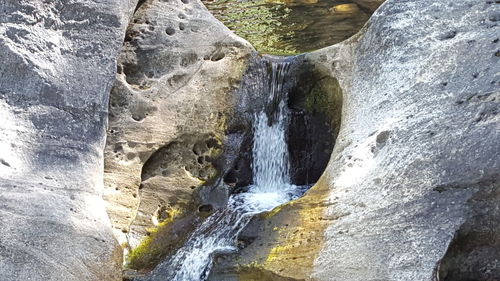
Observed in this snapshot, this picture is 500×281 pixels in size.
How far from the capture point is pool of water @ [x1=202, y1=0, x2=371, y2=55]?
10789 millimetres

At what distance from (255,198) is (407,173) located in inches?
81.4

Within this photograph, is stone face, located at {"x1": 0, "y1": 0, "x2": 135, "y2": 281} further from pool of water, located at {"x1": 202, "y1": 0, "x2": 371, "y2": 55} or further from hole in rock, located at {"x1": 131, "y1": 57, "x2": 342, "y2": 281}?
pool of water, located at {"x1": 202, "y1": 0, "x2": 371, "y2": 55}

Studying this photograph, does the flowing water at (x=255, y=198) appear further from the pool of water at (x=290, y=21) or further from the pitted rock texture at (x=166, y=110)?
the pool of water at (x=290, y=21)

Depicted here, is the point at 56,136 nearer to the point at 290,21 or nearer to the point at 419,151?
the point at 419,151

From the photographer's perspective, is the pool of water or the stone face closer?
the stone face

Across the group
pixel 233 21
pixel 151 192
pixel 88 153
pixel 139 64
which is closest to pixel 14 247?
pixel 88 153

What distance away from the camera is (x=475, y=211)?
A: 5094mm

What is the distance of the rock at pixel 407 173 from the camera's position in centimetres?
511

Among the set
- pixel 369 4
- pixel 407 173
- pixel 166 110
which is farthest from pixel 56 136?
pixel 369 4

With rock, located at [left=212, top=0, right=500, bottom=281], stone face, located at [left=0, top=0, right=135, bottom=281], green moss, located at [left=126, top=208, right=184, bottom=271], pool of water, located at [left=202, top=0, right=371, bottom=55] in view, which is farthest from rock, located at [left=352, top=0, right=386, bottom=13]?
green moss, located at [left=126, top=208, right=184, bottom=271]

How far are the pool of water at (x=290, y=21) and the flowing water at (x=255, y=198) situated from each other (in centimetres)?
255

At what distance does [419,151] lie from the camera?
5.57 metres

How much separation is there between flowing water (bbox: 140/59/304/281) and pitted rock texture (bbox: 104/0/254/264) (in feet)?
1.18

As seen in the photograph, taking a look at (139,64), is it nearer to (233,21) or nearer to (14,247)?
(14,247)
